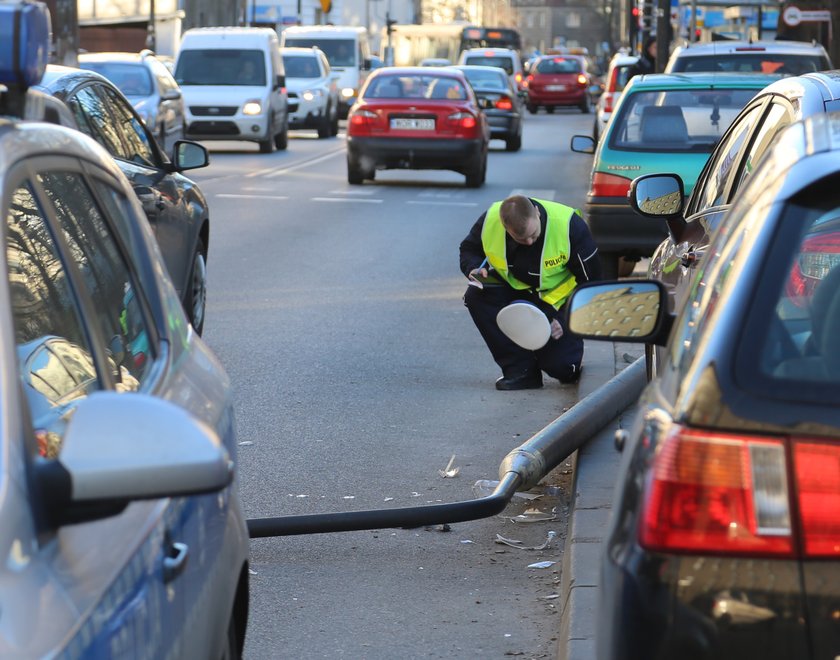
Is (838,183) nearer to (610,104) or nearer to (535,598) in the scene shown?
(535,598)

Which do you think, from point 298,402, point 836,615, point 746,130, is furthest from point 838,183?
point 298,402

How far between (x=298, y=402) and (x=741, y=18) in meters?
64.4

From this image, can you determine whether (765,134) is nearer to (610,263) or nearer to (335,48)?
(610,263)

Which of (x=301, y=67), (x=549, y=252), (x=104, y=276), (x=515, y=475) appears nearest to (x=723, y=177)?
(x=515, y=475)

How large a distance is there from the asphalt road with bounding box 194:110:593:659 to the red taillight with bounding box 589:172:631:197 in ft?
4.28

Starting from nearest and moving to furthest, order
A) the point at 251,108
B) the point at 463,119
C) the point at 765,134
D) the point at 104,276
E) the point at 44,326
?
the point at 44,326
the point at 104,276
the point at 765,134
the point at 463,119
the point at 251,108

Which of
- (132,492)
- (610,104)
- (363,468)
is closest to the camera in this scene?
(132,492)

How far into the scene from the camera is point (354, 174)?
2420 cm

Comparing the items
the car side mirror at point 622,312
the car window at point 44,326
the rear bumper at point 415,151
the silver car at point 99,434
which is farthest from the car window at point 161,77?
the car window at point 44,326

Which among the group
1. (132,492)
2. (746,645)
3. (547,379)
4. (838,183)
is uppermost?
(838,183)

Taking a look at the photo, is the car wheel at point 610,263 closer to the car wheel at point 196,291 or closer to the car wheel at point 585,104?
the car wheel at point 196,291

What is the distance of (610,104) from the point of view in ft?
91.4

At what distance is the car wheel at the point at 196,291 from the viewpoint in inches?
385

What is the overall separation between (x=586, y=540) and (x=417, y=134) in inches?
716
